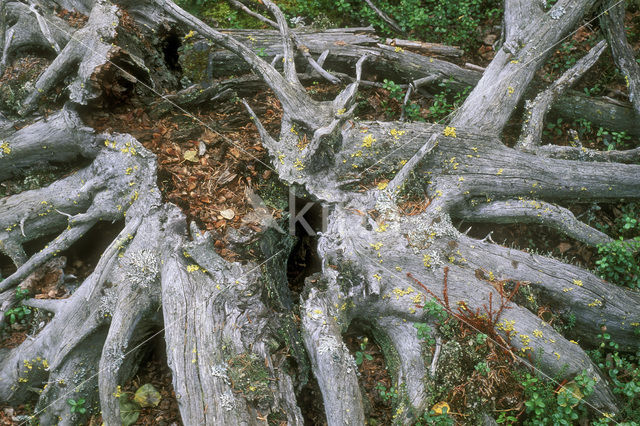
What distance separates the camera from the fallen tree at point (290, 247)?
12.0 ft

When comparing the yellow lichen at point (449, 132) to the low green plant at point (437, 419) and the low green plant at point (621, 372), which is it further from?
the low green plant at point (437, 419)

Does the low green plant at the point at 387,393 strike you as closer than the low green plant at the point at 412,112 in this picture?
Yes

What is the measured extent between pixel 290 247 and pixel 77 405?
8.13ft

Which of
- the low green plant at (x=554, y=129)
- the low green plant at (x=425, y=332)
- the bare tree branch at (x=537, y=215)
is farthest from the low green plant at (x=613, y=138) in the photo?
the low green plant at (x=425, y=332)

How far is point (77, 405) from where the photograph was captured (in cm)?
397

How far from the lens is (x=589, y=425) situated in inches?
151

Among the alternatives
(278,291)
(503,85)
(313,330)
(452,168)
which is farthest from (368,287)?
(503,85)

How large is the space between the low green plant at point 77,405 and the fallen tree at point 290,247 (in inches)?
2.5

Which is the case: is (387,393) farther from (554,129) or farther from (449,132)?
(554,129)

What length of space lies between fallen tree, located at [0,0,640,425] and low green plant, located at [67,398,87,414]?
0.21 feet

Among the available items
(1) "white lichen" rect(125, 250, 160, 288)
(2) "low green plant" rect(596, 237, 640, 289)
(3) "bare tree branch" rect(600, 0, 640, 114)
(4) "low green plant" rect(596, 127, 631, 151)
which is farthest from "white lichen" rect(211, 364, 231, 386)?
(3) "bare tree branch" rect(600, 0, 640, 114)

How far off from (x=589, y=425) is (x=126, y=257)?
176 inches

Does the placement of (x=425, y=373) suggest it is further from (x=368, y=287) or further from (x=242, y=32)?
(x=242, y=32)

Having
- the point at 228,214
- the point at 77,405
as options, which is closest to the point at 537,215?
the point at 228,214
